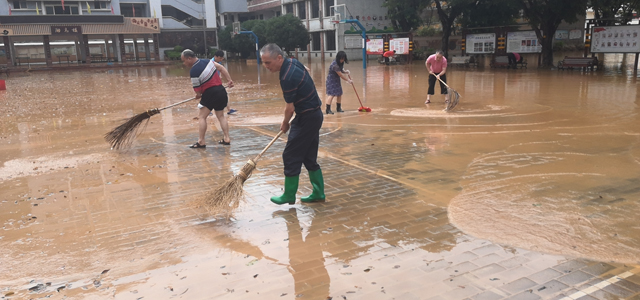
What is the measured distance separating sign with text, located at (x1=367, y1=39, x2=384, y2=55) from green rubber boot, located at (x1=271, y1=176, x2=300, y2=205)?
96.5 feet

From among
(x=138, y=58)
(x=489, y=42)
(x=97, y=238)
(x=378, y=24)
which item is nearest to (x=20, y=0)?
(x=138, y=58)

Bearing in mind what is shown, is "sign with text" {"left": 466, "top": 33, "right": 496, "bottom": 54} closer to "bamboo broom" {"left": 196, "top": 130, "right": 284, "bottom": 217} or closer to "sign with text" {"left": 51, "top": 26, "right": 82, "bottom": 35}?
"bamboo broom" {"left": 196, "top": 130, "right": 284, "bottom": 217}

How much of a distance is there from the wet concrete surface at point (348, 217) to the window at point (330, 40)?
119ft

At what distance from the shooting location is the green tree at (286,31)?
4394 cm

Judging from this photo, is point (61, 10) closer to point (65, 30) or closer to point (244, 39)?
point (65, 30)

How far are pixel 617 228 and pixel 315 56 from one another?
148 feet

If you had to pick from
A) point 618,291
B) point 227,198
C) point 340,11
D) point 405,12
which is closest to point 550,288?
point 618,291

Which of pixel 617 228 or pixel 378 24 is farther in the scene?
pixel 378 24

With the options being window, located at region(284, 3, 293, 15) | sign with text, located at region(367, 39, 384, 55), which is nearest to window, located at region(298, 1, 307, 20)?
window, located at region(284, 3, 293, 15)

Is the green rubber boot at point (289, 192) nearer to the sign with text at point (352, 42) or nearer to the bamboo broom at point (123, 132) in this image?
the bamboo broom at point (123, 132)

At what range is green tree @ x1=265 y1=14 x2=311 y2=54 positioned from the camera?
43.9 meters

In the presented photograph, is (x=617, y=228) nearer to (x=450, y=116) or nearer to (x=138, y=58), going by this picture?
(x=450, y=116)

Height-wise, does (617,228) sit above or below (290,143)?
below

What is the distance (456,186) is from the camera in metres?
5.65
